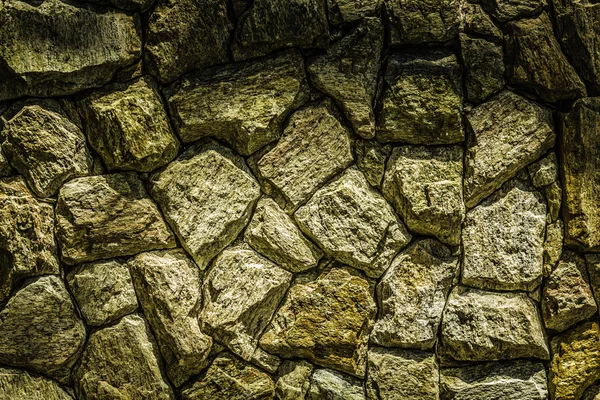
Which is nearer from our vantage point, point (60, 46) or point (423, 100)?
point (60, 46)

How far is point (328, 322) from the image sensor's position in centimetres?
223

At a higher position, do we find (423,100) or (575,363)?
(423,100)

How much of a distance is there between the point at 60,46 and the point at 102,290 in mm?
877

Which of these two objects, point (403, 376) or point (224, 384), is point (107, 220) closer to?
point (224, 384)

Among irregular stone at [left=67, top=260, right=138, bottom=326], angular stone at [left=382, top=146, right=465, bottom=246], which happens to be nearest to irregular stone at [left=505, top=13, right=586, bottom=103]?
angular stone at [left=382, top=146, right=465, bottom=246]

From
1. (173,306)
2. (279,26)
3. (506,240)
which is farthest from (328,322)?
(279,26)

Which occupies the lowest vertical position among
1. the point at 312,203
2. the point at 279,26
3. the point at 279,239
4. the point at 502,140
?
the point at 279,239

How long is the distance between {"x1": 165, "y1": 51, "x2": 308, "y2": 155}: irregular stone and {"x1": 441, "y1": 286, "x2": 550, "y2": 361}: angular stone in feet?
3.14

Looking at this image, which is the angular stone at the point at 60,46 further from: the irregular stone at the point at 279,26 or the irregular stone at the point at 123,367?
the irregular stone at the point at 123,367

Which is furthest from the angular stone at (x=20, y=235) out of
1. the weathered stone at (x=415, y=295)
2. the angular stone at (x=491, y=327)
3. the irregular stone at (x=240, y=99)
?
the angular stone at (x=491, y=327)

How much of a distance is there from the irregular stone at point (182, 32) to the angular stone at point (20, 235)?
25.7 inches

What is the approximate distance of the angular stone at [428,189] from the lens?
2.22m

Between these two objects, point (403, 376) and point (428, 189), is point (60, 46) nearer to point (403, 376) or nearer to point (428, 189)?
point (428, 189)

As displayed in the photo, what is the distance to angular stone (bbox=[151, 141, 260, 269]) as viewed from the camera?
2201 millimetres
